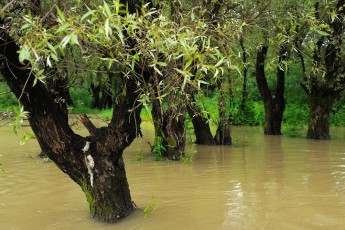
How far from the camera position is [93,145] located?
5.07 meters

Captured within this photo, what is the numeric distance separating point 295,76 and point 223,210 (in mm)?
21074

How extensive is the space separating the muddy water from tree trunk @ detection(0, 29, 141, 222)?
0.45 meters

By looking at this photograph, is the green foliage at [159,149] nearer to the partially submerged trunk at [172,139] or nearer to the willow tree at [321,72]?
the partially submerged trunk at [172,139]

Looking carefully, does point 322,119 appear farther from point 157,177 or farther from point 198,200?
point 198,200

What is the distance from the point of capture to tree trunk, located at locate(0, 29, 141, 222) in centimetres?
488

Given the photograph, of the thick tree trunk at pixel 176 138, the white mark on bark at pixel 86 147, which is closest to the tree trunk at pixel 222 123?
the thick tree trunk at pixel 176 138

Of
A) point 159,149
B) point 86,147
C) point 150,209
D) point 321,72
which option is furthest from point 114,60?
point 321,72

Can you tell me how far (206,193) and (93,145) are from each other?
2.59m

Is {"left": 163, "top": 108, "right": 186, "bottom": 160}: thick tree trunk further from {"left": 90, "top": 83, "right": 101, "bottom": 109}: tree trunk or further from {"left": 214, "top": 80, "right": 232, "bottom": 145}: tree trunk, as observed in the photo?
{"left": 90, "top": 83, "right": 101, "bottom": 109}: tree trunk

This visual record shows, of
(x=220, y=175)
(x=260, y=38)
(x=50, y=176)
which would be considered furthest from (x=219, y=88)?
(x=50, y=176)

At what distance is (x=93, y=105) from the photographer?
117ft

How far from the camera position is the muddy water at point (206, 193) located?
5301mm

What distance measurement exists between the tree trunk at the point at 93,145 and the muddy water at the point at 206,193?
0.45 m

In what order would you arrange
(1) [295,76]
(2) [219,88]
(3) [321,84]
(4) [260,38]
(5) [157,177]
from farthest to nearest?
(1) [295,76]
(3) [321,84]
(4) [260,38]
(2) [219,88]
(5) [157,177]
